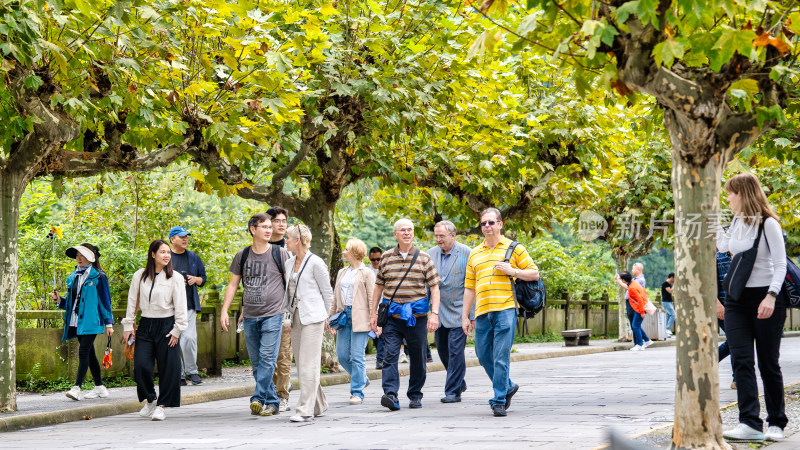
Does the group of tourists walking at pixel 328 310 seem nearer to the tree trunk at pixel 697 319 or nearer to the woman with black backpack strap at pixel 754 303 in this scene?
the woman with black backpack strap at pixel 754 303

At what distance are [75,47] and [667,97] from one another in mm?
6109

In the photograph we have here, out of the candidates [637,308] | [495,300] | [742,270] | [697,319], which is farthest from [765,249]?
[637,308]

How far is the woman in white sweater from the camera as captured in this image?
1025cm

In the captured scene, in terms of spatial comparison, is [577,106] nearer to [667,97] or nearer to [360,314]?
[360,314]

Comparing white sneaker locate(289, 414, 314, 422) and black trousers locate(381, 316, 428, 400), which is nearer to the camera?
white sneaker locate(289, 414, 314, 422)

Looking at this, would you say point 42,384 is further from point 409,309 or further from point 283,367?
point 409,309

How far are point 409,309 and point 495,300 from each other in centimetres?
117

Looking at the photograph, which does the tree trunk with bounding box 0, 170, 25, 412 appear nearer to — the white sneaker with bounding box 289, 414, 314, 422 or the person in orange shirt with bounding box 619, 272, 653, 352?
the white sneaker with bounding box 289, 414, 314, 422

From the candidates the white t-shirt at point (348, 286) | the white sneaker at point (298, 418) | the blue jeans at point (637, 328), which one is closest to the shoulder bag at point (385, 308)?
the white sneaker at point (298, 418)

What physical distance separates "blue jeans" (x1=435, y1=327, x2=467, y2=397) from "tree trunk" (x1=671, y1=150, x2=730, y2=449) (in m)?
4.31

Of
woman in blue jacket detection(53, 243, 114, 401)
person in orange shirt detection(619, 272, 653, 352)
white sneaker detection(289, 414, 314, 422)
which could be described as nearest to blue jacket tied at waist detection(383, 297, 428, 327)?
white sneaker detection(289, 414, 314, 422)

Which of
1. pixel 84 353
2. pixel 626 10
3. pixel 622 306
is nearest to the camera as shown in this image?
pixel 626 10

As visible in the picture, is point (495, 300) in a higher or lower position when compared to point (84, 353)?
higher

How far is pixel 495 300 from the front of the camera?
31.8 feet
